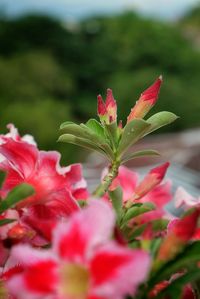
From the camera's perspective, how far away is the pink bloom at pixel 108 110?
340mm

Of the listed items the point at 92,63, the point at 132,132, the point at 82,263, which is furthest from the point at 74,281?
the point at 92,63

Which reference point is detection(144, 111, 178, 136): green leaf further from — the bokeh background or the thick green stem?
the bokeh background

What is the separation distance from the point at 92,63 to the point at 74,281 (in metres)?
12.1

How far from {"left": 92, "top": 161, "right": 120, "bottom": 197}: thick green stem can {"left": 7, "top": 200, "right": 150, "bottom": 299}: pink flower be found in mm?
70

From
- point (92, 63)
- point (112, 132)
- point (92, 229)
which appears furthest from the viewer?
point (92, 63)

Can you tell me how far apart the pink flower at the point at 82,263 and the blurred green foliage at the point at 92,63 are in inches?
337

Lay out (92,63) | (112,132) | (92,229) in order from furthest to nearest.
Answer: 1. (92,63)
2. (112,132)
3. (92,229)

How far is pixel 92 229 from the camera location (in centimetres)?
22

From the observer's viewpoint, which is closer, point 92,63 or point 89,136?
point 89,136

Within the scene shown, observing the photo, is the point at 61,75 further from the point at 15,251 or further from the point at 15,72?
the point at 15,251

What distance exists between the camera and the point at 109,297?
0.69ft

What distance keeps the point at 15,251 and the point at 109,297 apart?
0.04 m

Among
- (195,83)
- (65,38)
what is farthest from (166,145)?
(65,38)

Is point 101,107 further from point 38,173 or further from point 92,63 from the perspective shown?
point 92,63
